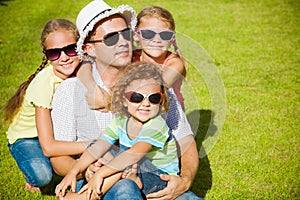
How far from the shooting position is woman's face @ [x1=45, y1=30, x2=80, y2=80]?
307 centimetres

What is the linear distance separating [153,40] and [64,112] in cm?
97

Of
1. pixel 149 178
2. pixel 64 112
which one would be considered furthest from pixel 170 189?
pixel 64 112

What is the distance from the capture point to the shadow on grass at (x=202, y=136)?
141 inches

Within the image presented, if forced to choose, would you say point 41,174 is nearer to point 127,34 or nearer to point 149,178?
point 149,178

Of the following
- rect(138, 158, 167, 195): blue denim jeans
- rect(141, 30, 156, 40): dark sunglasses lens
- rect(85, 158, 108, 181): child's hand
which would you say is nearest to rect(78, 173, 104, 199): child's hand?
rect(85, 158, 108, 181): child's hand

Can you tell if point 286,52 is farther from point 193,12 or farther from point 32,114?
point 32,114

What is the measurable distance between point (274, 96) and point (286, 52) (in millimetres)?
2106

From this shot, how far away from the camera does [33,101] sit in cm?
297

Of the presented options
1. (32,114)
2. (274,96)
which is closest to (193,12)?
(274,96)

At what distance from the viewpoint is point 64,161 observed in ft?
9.13

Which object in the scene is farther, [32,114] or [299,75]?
[299,75]

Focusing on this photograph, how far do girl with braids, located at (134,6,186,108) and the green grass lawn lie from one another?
22 centimetres

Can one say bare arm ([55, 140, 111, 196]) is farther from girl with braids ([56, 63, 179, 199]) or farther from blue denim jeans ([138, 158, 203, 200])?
blue denim jeans ([138, 158, 203, 200])

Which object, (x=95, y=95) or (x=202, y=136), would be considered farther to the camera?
(x=202, y=136)
